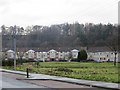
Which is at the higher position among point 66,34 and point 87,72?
point 66,34

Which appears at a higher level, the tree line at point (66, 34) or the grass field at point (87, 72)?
the tree line at point (66, 34)

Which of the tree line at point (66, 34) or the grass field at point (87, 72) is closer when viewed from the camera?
the grass field at point (87, 72)

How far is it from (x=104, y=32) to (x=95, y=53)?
39.2 m

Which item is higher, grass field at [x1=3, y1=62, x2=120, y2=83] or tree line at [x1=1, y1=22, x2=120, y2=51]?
tree line at [x1=1, y1=22, x2=120, y2=51]

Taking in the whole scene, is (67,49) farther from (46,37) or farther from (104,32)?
(104,32)

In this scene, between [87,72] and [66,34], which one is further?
[66,34]

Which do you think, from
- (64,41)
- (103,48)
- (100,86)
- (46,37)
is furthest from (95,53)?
(100,86)

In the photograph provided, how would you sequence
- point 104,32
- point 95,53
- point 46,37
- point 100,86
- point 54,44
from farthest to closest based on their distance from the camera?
point 54,44
point 95,53
point 46,37
point 104,32
point 100,86

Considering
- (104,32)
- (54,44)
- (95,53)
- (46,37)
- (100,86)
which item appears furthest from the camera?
(54,44)

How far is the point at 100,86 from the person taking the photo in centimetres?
2053

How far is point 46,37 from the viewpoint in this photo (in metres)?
137

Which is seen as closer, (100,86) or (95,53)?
(100,86)

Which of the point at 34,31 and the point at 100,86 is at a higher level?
the point at 34,31

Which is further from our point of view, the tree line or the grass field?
the tree line
